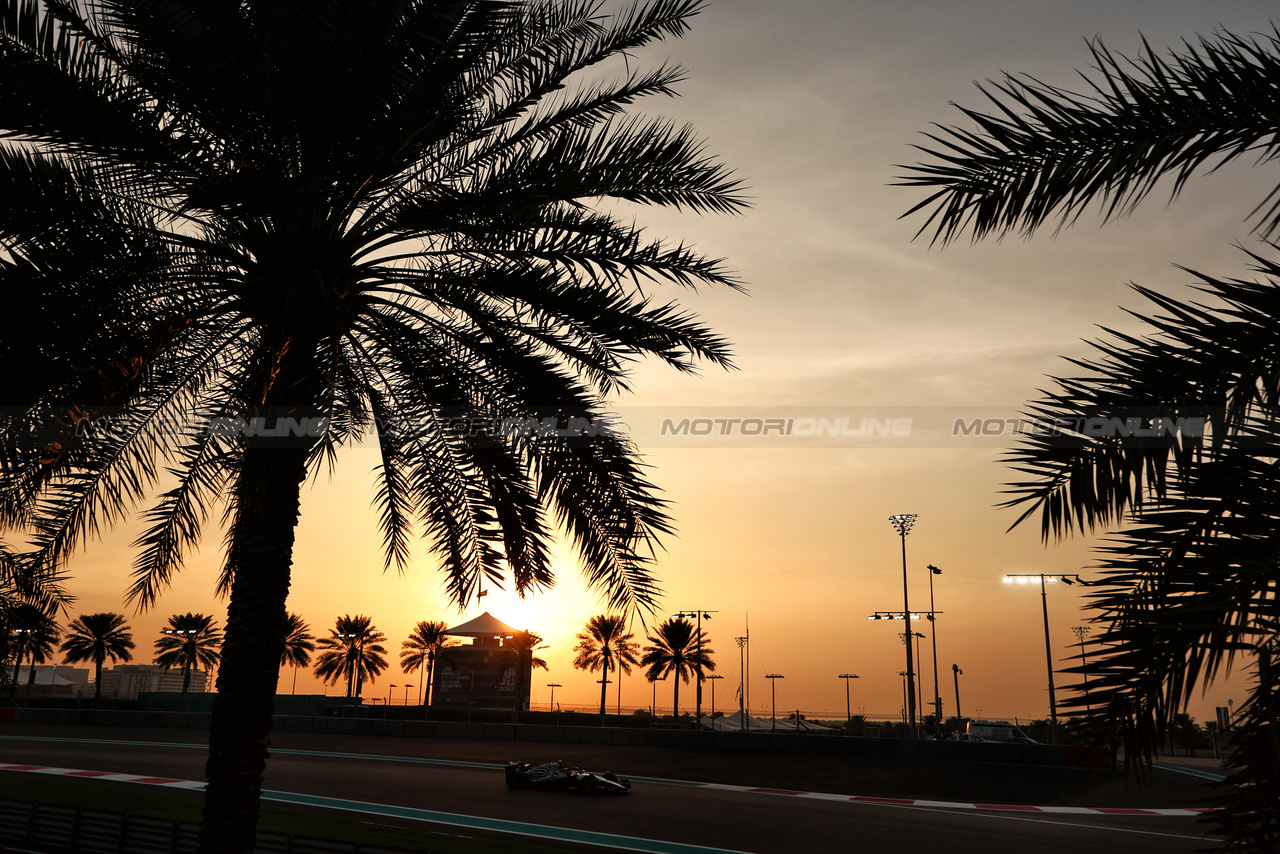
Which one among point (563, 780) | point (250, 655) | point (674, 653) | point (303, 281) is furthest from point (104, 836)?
point (674, 653)

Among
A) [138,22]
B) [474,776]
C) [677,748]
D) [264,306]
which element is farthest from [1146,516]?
[677,748]

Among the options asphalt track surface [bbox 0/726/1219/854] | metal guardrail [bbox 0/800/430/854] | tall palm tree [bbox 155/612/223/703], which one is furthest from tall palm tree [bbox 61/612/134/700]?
metal guardrail [bbox 0/800/430/854]

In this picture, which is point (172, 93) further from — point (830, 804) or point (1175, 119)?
point (830, 804)

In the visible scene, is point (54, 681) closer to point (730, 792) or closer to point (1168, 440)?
point (730, 792)

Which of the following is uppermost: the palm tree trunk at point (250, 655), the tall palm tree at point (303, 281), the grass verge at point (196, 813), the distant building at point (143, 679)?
the tall palm tree at point (303, 281)

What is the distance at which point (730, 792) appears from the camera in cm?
2570

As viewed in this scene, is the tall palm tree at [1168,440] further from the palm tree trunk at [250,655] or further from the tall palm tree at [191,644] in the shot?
the tall palm tree at [191,644]

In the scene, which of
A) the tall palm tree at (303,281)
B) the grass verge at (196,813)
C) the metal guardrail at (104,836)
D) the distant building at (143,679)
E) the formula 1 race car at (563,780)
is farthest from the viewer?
the distant building at (143,679)

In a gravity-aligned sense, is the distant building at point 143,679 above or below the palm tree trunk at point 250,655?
below

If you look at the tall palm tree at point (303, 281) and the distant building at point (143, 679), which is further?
the distant building at point (143, 679)

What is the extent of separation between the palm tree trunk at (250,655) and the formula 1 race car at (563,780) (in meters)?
16.2

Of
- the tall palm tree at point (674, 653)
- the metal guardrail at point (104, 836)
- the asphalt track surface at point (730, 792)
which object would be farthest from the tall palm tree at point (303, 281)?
the tall palm tree at point (674, 653)

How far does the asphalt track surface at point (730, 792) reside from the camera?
18.8 metres

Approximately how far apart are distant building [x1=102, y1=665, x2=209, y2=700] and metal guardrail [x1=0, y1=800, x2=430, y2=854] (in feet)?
391
